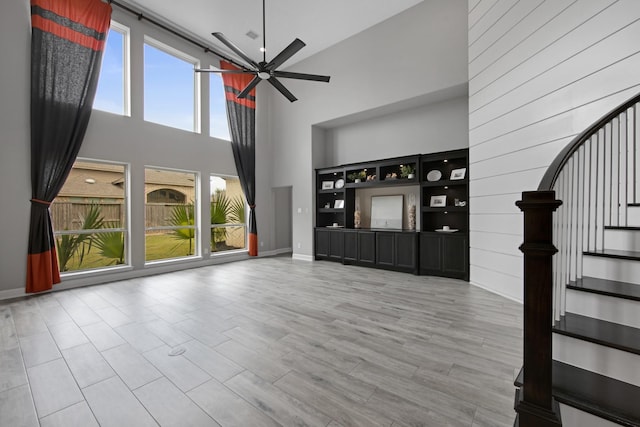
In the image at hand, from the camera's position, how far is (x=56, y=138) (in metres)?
4.32

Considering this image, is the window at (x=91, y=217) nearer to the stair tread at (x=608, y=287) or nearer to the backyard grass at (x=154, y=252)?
the backyard grass at (x=154, y=252)

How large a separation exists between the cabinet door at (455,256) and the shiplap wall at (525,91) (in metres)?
0.23

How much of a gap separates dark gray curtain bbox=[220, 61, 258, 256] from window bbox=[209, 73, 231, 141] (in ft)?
0.68

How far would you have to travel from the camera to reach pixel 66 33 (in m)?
4.42

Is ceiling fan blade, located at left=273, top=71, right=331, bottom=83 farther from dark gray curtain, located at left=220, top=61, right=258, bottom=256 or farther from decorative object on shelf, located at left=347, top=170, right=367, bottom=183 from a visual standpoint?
dark gray curtain, located at left=220, top=61, right=258, bottom=256

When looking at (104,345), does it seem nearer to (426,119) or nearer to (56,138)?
(56,138)

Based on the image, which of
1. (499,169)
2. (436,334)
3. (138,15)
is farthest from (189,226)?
(499,169)

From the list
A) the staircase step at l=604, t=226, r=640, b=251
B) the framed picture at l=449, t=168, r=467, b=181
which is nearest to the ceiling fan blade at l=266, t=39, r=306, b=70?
the framed picture at l=449, t=168, r=467, b=181

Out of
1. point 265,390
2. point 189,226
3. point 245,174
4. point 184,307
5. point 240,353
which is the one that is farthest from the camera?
point 245,174

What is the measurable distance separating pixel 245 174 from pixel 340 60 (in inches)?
150

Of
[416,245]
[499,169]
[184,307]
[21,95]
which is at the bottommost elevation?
[184,307]

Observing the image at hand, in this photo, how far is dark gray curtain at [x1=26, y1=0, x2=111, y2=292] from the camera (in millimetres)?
4137

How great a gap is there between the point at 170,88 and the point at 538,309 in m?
7.33

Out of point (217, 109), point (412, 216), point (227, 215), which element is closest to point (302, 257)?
point (227, 215)
